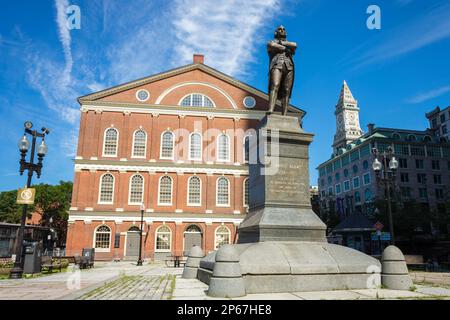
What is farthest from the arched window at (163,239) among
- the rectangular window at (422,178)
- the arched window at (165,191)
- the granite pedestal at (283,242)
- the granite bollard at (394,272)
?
the rectangular window at (422,178)

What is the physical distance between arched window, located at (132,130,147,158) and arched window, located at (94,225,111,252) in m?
7.71

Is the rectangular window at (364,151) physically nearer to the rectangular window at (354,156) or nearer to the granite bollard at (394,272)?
the rectangular window at (354,156)

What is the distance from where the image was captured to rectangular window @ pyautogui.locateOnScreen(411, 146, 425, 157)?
5944cm

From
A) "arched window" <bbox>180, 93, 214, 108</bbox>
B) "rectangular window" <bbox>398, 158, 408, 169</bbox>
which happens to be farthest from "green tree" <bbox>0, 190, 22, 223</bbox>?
"rectangular window" <bbox>398, 158, 408, 169</bbox>

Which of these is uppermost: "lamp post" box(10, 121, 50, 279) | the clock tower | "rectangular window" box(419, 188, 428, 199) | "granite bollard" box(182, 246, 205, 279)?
the clock tower

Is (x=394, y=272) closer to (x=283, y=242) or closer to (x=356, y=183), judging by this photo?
(x=283, y=242)

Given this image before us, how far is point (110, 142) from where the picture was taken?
113ft

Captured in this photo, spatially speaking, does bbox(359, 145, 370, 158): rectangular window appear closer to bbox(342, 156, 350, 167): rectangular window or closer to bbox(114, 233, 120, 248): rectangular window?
bbox(342, 156, 350, 167): rectangular window

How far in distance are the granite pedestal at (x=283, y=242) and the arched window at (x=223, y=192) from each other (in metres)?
24.6

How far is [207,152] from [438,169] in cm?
4583

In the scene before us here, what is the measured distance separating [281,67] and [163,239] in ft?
86.9

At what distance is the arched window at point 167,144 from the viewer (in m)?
35.0

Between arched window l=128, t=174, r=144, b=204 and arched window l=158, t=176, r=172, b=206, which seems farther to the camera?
arched window l=158, t=176, r=172, b=206
